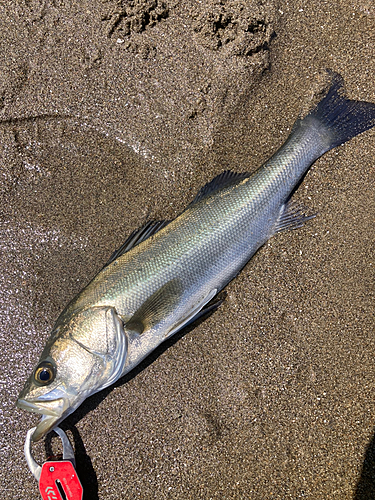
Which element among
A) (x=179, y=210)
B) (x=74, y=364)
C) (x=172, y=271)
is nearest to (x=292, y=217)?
(x=179, y=210)

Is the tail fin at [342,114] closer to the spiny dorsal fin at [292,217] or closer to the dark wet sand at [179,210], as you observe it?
the dark wet sand at [179,210]

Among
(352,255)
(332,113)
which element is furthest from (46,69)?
(352,255)

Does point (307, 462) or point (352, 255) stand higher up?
point (352, 255)

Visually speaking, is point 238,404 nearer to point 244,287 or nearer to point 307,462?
point 307,462

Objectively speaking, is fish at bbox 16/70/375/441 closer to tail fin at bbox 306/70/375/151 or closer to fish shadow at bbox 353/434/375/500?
tail fin at bbox 306/70/375/151

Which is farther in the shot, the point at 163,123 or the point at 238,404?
the point at 163,123

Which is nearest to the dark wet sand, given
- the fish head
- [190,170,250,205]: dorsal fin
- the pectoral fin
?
[190,170,250,205]: dorsal fin

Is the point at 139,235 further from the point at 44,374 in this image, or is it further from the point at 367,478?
the point at 367,478
